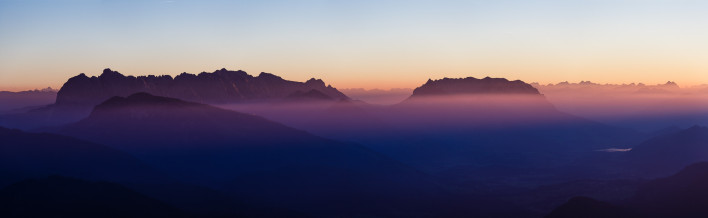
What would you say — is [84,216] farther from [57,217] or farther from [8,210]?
[8,210]

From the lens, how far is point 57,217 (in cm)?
19600

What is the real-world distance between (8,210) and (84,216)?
25.3 meters

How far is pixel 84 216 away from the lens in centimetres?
19938

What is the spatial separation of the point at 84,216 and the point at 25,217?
17.8m

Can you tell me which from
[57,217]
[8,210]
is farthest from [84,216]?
[8,210]

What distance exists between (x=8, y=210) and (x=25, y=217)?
9.14 m

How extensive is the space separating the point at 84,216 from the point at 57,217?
8021 mm

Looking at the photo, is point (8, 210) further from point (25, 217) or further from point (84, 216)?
point (84, 216)

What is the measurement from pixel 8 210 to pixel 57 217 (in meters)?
18.4

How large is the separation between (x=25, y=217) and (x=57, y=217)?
32.9 ft

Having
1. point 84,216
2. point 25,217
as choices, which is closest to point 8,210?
point 25,217

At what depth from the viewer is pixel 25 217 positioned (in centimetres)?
19525
